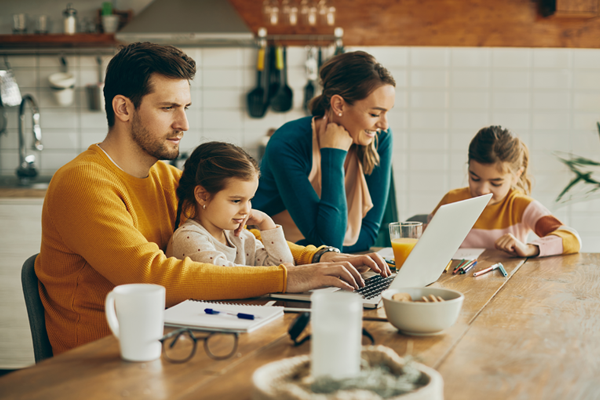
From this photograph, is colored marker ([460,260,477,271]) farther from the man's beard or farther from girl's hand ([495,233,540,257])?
the man's beard

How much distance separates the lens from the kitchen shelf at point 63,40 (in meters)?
3.18

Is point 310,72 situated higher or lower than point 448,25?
lower

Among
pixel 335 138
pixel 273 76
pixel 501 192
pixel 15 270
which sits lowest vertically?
pixel 15 270

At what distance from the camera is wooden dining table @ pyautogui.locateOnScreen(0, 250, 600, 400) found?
0.65 m

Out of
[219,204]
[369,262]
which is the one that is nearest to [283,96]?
[219,204]

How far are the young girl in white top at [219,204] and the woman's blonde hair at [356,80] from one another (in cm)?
59

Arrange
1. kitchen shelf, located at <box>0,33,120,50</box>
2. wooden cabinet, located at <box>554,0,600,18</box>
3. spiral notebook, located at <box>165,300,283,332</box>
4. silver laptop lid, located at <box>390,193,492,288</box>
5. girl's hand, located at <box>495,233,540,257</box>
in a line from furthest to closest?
1. kitchen shelf, located at <box>0,33,120,50</box>
2. wooden cabinet, located at <box>554,0,600,18</box>
3. girl's hand, located at <box>495,233,540,257</box>
4. silver laptop lid, located at <box>390,193,492,288</box>
5. spiral notebook, located at <box>165,300,283,332</box>

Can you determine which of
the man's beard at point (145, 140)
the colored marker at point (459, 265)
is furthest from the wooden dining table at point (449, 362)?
the man's beard at point (145, 140)

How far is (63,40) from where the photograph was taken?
319cm

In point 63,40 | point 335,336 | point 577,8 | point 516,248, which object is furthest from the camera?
point 63,40

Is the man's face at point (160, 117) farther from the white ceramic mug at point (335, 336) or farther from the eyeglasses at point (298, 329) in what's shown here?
the white ceramic mug at point (335, 336)

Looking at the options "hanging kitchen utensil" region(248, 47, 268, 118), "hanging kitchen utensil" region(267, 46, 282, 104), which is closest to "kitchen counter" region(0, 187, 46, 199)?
"hanging kitchen utensil" region(248, 47, 268, 118)

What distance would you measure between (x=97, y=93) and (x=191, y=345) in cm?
286

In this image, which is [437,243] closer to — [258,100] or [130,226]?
[130,226]
